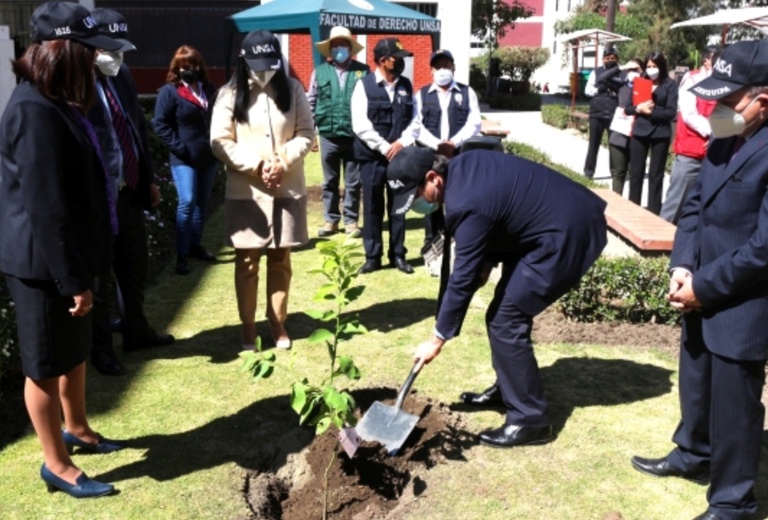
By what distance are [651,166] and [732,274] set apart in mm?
6052

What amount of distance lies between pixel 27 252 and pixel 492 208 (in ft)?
6.47

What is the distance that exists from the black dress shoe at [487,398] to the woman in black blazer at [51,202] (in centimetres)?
213

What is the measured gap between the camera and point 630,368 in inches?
203

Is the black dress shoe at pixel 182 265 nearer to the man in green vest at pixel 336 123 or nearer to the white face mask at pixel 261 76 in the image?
the man in green vest at pixel 336 123

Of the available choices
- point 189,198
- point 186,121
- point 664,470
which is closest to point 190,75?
point 186,121

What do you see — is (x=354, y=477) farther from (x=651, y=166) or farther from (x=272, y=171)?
(x=651, y=166)

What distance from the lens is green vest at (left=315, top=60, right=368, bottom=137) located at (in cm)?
796

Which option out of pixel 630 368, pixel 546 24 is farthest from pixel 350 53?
pixel 546 24

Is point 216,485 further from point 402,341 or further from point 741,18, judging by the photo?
point 741,18

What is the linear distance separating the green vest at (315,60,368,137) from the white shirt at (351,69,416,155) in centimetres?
82

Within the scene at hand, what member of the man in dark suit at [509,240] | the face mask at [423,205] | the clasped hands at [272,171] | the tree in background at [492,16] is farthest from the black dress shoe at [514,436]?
the tree in background at [492,16]

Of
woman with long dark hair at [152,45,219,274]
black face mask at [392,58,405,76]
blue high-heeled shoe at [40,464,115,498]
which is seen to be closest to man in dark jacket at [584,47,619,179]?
black face mask at [392,58,405,76]

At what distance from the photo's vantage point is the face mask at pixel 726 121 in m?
3.20

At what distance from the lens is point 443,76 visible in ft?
23.6
